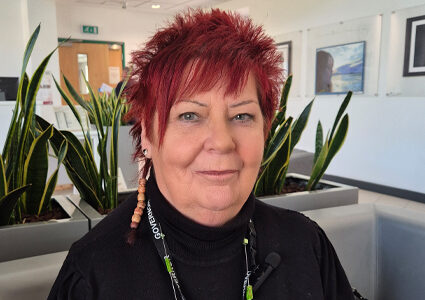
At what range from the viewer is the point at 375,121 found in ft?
17.0

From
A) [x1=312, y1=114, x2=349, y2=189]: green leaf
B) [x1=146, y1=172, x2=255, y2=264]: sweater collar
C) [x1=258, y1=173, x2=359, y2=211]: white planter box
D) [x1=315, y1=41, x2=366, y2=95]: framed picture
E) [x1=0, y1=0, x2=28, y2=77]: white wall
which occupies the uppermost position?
[x1=0, y1=0, x2=28, y2=77]: white wall

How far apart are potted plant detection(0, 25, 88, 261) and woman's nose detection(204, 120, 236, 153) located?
0.57 m

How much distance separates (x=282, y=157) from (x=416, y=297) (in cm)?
69

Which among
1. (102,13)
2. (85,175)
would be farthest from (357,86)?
(102,13)

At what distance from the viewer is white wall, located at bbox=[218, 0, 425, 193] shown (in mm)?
4719

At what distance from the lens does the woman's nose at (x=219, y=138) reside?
2.46 feet

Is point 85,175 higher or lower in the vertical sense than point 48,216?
higher

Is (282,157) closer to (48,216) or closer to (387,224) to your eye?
(387,224)

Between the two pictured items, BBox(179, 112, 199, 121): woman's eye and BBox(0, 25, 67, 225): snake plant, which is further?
BBox(0, 25, 67, 225): snake plant

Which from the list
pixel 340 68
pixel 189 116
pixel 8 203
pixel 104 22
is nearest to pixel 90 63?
pixel 104 22

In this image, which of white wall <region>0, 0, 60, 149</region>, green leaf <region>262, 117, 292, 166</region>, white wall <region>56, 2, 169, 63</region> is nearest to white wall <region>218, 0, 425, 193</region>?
white wall <region>56, 2, 169, 63</region>

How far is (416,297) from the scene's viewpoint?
132 centimetres

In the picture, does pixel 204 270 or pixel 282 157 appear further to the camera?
pixel 282 157

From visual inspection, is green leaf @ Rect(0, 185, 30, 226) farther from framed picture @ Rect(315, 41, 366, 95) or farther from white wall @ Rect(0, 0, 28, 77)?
white wall @ Rect(0, 0, 28, 77)
